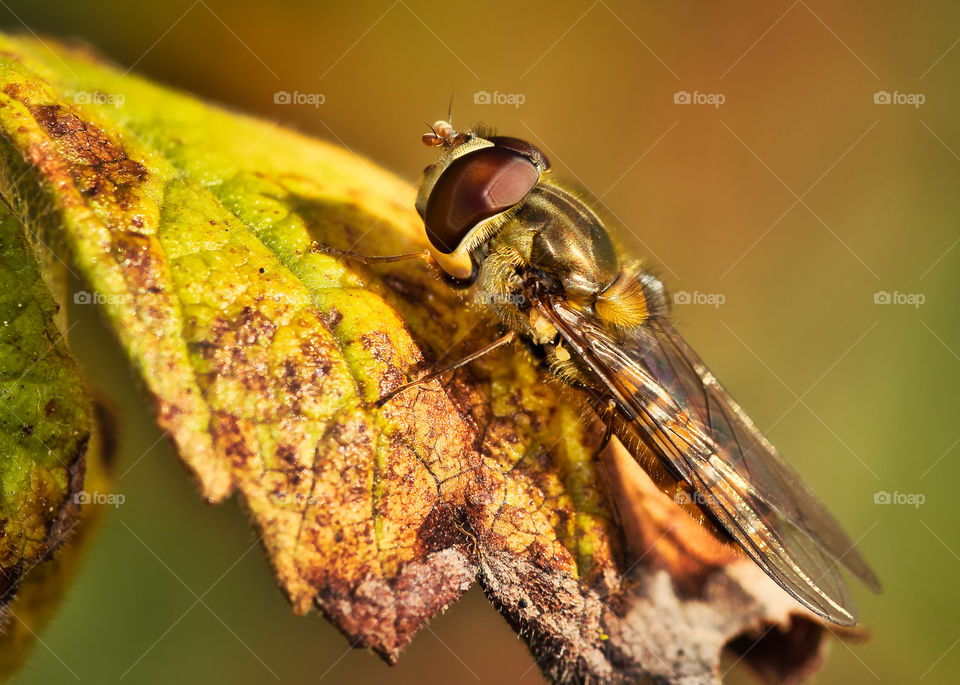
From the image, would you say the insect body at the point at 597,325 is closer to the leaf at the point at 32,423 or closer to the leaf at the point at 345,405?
the leaf at the point at 345,405

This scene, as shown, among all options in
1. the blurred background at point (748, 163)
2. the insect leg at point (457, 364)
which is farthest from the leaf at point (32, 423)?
the blurred background at point (748, 163)

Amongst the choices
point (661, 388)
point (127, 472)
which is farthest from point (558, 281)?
point (127, 472)

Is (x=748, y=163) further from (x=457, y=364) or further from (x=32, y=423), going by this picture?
(x=32, y=423)

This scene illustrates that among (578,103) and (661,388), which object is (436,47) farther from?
(661,388)

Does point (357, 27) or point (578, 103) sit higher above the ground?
point (578, 103)

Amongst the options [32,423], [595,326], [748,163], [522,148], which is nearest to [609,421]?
[595,326]

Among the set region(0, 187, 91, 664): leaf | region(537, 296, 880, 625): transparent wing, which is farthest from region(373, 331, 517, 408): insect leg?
region(0, 187, 91, 664): leaf
